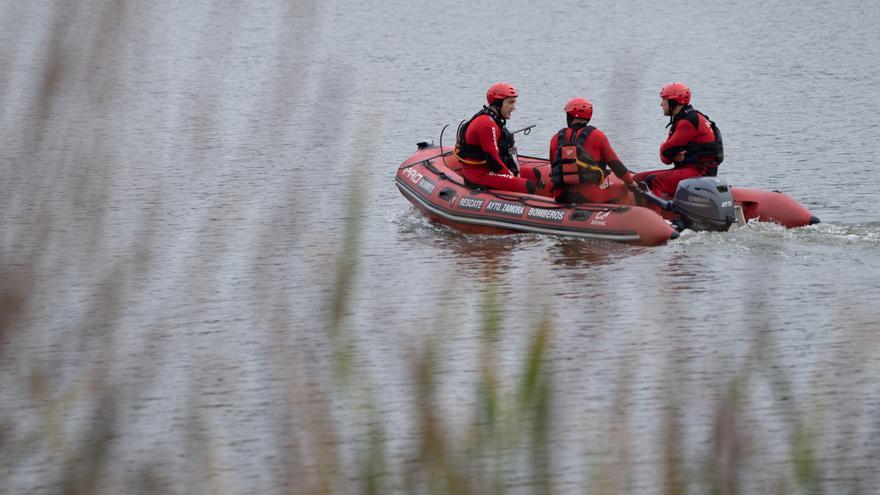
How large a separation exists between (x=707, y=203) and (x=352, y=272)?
1001 cm

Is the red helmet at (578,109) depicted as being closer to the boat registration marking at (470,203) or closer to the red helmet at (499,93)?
the red helmet at (499,93)

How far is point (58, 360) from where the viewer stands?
3689 mm

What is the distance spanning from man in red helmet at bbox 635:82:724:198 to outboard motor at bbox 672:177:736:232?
48 cm

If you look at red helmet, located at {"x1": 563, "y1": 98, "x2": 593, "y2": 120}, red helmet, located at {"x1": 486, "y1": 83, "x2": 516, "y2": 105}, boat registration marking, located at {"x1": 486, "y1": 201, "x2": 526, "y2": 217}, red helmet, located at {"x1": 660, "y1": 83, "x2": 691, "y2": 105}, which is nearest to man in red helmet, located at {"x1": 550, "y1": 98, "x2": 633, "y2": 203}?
red helmet, located at {"x1": 563, "y1": 98, "x2": 593, "y2": 120}

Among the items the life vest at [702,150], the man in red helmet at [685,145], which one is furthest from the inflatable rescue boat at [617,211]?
the life vest at [702,150]

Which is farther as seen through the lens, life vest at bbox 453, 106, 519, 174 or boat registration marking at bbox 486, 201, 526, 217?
life vest at bbox 453, 106, 519, 174

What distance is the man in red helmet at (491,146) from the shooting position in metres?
13.8

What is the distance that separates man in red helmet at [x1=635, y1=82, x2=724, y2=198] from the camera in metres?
13.0

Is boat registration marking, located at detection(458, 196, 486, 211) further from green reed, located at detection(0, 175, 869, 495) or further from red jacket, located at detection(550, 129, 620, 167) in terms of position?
green reed, located at detection(0, 175, 869, 495)

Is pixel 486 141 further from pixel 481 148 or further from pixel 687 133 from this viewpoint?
pixel 687 133

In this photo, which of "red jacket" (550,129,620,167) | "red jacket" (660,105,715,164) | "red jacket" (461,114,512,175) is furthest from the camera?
"red jacket" (461,114,512,175)

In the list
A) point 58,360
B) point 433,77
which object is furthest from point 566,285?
point 433,77

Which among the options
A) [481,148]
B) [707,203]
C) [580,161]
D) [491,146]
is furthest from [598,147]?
[481,148]

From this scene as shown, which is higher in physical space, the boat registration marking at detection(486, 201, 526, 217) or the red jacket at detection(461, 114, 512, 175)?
the red jacket at detection(461, 114, 512, 175)
